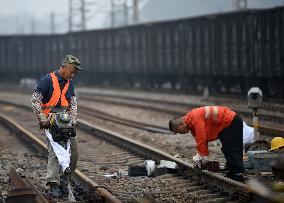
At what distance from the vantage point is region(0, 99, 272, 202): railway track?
22.4ft

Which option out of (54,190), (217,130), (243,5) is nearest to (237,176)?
(217,130)

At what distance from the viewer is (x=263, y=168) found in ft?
26.5

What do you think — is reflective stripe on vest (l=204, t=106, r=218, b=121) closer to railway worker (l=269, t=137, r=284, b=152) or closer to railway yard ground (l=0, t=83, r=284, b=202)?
railway yard ground (l=0, t=83, r=284, b=202)

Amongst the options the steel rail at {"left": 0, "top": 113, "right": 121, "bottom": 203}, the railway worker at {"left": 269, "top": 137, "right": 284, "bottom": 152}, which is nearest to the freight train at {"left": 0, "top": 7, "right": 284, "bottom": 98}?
the steel rail at {"left": 0, "top": 113, "right": 121, "bottom": 203}

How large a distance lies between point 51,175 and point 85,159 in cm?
311

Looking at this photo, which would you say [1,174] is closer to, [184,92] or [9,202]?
[9,202]

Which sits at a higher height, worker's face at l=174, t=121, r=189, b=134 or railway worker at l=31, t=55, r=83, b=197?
railway worker at l=31, t=55, r=83, b=197

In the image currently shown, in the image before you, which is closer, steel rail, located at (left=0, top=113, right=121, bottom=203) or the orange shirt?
steel rail, located at (left=0, top=113, right=121, bottom=203)

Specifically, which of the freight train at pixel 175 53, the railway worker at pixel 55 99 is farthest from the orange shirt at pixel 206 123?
the freight train at pixel 175 53

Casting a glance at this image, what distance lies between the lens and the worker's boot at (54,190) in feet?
23.6

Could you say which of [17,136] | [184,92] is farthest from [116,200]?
[184,92]

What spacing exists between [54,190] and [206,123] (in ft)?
6.79

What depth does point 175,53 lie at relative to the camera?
30906mm

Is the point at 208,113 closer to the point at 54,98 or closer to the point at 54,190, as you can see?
the point at 54,98
